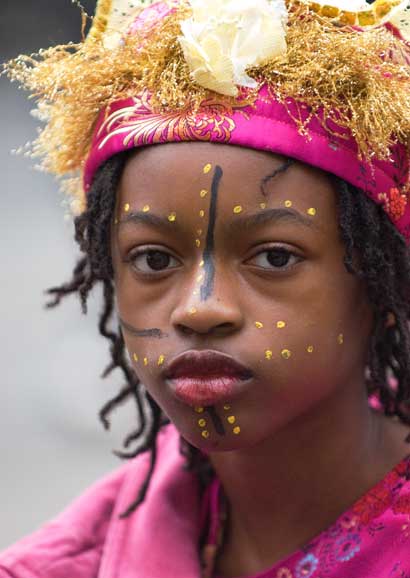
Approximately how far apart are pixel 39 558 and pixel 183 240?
33.1 inches

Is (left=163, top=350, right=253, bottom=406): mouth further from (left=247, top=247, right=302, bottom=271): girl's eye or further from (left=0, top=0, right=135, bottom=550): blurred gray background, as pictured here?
(left=0, top=0, right=135, bottom=550): blurred gray background

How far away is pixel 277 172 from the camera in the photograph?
6.07ft

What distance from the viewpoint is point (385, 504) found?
6.58 feet

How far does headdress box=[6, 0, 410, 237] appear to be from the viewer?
1.85 metres

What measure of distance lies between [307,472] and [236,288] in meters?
0.48

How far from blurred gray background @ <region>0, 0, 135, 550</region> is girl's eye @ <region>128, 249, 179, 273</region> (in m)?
1.73

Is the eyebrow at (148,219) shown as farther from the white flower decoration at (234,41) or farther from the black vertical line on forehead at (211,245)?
the white flower decoration at (234,41)

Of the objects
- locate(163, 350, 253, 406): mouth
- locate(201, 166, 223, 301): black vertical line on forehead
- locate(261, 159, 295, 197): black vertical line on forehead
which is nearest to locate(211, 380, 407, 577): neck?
locate(163, 350, 253, 406): mouth

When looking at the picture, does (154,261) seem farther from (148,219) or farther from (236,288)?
(236,288)

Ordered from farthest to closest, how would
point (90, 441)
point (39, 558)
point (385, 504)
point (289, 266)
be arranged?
1. point (90, 441)
2. point (39, 558)
3. point (385, 504)
4. point (289, 266)

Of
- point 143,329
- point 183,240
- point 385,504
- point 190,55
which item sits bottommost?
point 385,504

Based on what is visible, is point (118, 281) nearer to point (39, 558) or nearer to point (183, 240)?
point (183, 240)

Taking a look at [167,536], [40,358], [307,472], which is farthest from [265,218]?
[40,358]

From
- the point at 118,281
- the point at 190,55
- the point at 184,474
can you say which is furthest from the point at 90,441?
the point at 190,55
